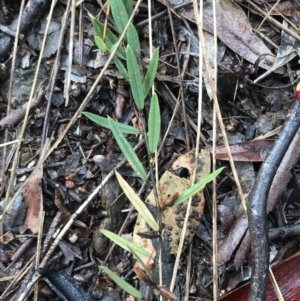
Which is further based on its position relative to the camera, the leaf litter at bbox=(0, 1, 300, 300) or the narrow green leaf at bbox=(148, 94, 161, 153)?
the leaf litter at bbox=(0, 1, 300, 300)

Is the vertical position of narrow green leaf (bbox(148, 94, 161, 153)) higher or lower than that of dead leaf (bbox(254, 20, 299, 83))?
lower

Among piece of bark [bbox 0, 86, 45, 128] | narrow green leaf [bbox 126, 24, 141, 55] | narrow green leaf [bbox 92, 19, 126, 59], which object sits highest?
narrow green leaf [bbox 126, 24, 141, 55]

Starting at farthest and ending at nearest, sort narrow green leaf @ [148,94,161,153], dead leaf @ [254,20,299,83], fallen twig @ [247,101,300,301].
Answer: dead leaf @ [254,20,299,83], narrow green leaf @ [148,94,161,153], fallen twig @ [247,101,300,301]

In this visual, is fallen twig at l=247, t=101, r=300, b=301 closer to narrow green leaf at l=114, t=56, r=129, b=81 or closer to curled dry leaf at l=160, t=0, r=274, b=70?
curled dry leaf at l=160, t=0, r=274, b=70

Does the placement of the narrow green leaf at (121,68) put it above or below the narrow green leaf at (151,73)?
below

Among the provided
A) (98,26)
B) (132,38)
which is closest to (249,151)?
(132,38)

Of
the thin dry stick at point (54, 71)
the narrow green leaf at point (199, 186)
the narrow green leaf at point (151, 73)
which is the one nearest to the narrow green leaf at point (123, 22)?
the narrow green leaf at point (151, 73)

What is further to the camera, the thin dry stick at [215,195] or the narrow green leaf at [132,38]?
the narrow green leaf at [132,38]

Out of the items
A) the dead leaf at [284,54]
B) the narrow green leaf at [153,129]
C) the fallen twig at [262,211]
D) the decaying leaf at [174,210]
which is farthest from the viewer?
the dead leaf at [284,54]

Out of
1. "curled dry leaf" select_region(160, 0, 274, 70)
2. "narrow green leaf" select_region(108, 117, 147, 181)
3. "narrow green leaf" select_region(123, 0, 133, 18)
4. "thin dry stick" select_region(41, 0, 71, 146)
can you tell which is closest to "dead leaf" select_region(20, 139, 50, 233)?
"thin dry stick" select_region(41, 0, 71, 146)

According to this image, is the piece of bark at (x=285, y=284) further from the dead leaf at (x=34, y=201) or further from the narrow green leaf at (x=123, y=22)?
the narrow green leaf at (x=123, y=22)
